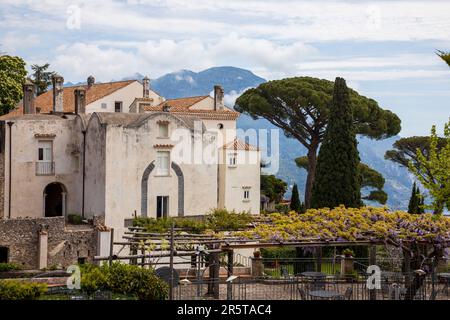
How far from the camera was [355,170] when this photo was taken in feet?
150

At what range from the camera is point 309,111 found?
2454 inches

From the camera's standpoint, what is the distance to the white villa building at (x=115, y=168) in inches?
1687

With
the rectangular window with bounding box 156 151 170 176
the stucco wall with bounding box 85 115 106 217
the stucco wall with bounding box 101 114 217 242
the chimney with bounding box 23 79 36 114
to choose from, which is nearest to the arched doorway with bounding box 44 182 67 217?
the stucco wall with bounding box 85 115 106 217

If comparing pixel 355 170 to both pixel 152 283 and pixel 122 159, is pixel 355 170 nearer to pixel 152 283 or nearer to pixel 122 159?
pixel 122 159

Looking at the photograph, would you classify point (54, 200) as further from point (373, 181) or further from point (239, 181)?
point (373, 181)

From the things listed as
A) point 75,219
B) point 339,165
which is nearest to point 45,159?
point 75,219

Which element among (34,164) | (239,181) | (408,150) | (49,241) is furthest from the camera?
(408,150)

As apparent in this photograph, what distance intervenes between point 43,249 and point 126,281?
16.9 m

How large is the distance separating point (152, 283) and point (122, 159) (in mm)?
20334

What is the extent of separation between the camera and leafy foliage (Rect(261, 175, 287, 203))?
6650cm

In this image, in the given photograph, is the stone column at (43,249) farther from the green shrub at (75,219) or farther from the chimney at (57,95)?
the chimney at (57,95)

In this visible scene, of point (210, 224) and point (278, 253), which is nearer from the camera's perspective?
point (210, 224)

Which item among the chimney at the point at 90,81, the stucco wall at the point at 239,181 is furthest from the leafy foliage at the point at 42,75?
the stucco wall at the point at 239,181
